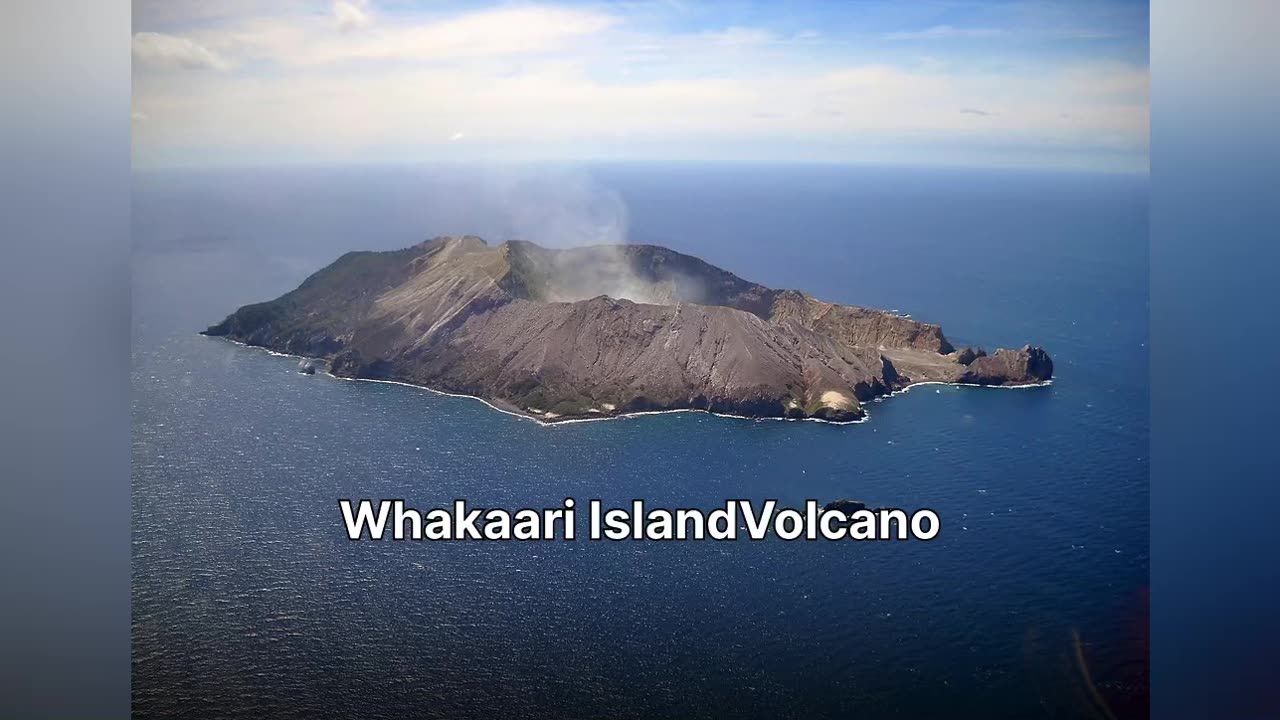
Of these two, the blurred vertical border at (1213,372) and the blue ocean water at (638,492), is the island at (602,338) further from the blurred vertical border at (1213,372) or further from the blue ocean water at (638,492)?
the blurred vertical border at (1213,372)

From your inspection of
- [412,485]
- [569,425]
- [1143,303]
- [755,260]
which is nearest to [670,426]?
[569,425]

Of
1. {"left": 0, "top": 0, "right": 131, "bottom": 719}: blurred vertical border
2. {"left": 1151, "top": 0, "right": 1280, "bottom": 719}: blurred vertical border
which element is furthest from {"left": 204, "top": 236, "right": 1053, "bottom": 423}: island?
{"left": 0, "top": 0, "right": 131, "bottom": 719}: blurred vertical border

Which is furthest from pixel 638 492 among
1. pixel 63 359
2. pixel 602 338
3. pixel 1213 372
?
pixel 1213 372

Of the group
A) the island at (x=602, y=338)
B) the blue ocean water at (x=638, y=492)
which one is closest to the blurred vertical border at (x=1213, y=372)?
the blue ocean water at (x=638, y=492)

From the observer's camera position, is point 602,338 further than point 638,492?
Yes

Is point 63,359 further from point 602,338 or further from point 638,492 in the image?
point 602,338

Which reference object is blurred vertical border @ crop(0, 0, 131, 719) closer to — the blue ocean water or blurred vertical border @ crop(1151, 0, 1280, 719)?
the blue ocean water

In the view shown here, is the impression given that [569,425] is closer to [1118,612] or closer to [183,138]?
[183,138]
